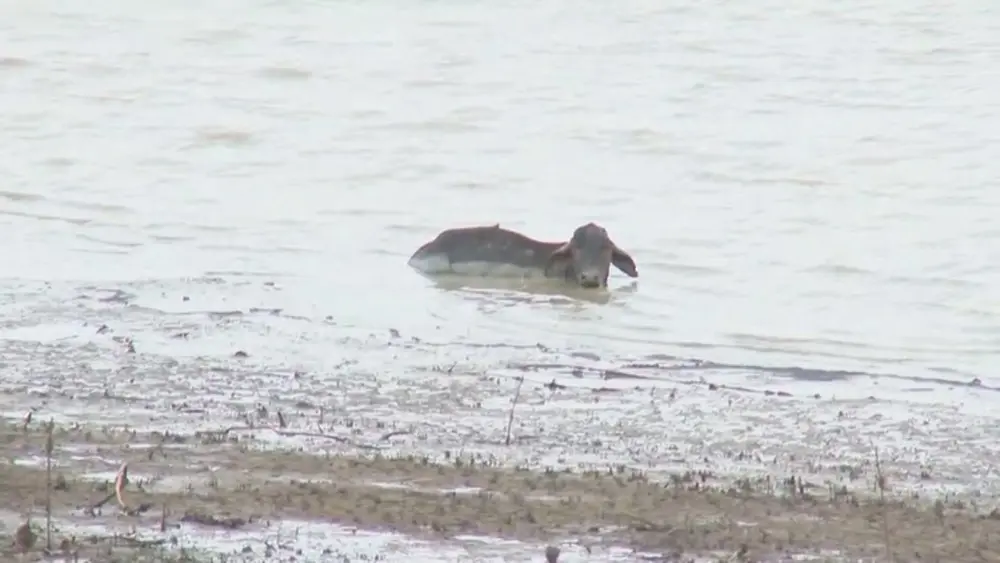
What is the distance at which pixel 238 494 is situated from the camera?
22.7ft

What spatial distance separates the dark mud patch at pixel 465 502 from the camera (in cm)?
652

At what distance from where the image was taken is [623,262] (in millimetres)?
13812

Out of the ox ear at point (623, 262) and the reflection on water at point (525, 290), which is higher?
the ox ear at point (623, 262)

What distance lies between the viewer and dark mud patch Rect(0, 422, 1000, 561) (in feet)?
21.4

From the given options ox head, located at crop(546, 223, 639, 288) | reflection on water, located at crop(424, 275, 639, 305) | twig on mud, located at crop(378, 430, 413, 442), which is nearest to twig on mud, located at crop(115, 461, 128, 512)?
twig on mud, located at crop(378, 430, 413, 442)

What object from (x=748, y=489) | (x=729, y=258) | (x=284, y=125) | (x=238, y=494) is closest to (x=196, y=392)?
(x=238, y=494)

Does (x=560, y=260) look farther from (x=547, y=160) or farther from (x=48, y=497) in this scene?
(x=48, y=497)

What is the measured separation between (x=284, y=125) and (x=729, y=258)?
7099 millimetres

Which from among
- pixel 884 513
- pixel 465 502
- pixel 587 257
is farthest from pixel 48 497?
pixel 587 257

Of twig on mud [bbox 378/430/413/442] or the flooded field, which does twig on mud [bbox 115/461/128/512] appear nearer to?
the flooded field

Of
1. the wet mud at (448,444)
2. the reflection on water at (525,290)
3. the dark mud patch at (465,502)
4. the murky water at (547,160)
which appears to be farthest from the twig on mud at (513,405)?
the reflection on water at (525,290)

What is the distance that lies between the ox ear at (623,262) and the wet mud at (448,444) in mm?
2412

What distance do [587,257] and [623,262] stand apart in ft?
1.14

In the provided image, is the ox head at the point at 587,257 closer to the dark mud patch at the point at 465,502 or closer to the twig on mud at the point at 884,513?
the twig on mud at the point at 884,513
